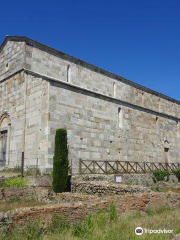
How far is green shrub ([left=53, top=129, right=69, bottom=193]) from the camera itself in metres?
13.1

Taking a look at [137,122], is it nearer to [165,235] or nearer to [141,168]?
[141,168]

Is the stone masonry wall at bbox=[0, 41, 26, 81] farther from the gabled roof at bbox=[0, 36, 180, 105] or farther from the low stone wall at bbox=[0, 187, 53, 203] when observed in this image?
the low stone wall at bbox=[0, 187, 53, 203]

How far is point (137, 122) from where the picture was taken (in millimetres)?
21250

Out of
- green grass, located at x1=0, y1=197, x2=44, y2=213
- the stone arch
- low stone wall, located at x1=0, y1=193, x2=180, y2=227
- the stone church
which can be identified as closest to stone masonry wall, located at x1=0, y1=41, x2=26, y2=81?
the stone church

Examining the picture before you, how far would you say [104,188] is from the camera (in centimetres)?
1168

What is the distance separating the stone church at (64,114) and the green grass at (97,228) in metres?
7.77

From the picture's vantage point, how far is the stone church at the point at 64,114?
50.5ft

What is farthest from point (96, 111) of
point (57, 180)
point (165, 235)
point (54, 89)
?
point (165, 235)

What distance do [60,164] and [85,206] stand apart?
6362mm

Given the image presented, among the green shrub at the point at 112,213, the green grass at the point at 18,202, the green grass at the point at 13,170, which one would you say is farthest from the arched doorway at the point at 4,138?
the green shrub at the point at 112,213

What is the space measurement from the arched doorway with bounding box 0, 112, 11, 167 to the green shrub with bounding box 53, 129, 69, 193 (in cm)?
492

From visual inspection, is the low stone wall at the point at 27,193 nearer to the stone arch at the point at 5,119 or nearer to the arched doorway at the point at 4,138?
the arched doorway at the point at 4,138

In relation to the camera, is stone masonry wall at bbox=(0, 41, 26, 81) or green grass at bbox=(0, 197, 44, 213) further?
stone masonry wall at bbox=(0, 41, 26, 81)

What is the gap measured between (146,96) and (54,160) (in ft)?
49.9
